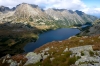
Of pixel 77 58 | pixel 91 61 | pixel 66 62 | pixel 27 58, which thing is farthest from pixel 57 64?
pixel 27 58

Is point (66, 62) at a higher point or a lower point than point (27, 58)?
higher

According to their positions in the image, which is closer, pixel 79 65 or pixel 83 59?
pixel 79 65

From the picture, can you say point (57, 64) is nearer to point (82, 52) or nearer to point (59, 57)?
point (59, 57)

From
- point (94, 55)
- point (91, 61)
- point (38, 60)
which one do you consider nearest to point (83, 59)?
point (91, 61)

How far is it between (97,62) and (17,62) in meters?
19.2

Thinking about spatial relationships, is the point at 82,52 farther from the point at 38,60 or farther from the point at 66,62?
the point at 38,60

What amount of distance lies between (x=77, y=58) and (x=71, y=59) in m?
1.16

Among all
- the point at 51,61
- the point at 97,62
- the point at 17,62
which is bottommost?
the point at 17,62

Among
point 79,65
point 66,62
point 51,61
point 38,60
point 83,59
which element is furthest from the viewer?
point 38,60

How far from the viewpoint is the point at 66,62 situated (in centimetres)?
2694

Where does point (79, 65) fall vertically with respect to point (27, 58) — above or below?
above

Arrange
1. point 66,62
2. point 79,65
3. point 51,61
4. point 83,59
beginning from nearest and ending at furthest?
point 79,65 → point 83,59 → point 66,62 → point 51,61

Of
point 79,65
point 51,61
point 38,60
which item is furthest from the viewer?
point 38,60

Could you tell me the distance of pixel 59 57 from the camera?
2973 cm
